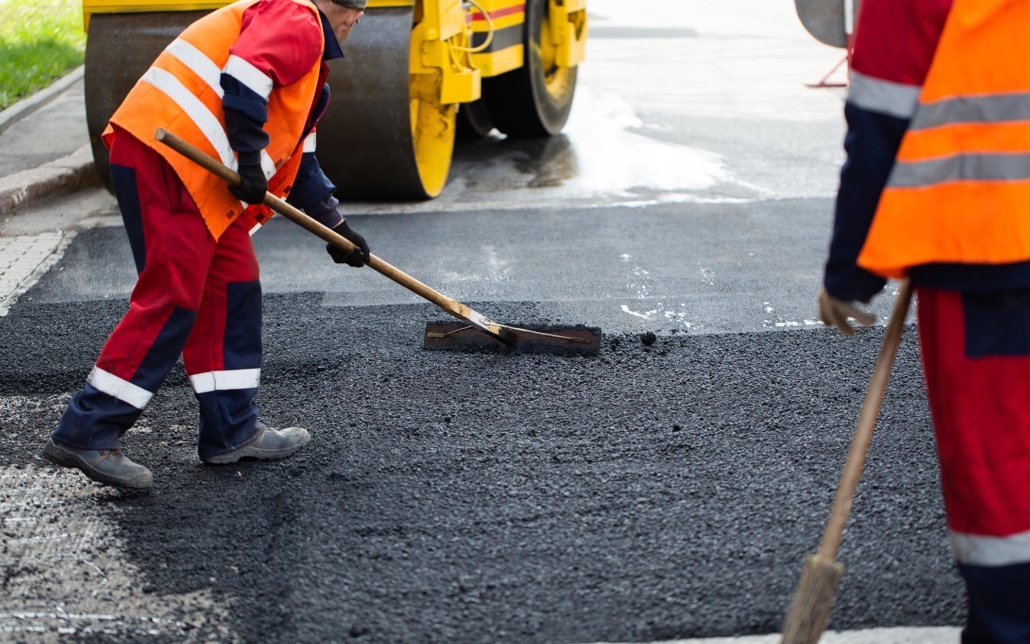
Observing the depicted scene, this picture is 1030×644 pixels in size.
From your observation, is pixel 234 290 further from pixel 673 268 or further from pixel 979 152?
pixel 673 268

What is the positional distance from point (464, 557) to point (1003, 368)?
4.23 feet

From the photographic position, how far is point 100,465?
9.65 feet

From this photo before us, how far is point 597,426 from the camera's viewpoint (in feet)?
11.0

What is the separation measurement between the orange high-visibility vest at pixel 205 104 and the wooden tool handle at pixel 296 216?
0.06 m

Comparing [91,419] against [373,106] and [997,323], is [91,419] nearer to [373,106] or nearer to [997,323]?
[997,323]

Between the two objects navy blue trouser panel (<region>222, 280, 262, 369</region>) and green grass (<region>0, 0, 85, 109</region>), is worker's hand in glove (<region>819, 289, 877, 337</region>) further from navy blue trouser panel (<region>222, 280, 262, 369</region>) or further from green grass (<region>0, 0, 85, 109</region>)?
green grass (<region>0, 0, 85, 109</region>)

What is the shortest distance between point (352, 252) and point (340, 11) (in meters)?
0.76

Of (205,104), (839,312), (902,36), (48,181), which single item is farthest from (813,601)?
(48,181)

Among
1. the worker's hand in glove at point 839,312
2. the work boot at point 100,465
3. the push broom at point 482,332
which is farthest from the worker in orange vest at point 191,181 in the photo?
the worker's hand in glove at point 839,312

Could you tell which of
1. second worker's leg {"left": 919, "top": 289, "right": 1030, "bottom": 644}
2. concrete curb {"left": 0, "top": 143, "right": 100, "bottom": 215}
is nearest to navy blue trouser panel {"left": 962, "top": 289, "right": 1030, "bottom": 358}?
second worker's leg {"left": 919, "top": 289, "right": 1030, "bottom": 644}

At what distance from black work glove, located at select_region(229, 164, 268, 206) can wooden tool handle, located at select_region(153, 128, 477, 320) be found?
2 cm

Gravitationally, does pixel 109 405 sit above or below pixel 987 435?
below

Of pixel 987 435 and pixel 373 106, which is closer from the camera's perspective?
pixel 987 435

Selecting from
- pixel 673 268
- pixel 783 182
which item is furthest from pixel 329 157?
pixel 783 182
